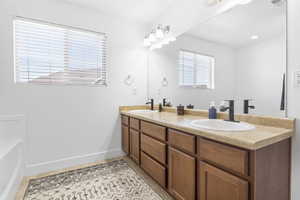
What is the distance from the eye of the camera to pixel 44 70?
2049mm

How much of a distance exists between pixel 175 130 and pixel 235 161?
0.55 m

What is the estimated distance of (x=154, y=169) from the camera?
163 cm

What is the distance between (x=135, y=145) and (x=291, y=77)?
175cm

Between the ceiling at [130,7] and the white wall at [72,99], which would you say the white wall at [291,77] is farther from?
the white wall at [72,99]

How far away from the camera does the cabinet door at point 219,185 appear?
86 centimetres

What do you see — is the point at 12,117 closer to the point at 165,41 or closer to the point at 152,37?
the point at 152,37

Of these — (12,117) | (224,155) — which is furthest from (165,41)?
(12,117)

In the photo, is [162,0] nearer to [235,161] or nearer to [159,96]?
[159,96]

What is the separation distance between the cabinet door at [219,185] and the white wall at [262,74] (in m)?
0.68

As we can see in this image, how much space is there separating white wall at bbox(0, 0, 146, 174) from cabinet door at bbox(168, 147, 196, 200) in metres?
1.38

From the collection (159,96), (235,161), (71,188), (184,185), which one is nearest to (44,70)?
(71,188)

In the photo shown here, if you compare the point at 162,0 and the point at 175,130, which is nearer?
the point at 175,130

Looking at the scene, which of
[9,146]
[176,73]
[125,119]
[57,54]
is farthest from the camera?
[125,119]

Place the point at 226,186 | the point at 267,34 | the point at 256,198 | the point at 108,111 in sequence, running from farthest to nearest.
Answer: the point at 108,111
the point at 267,34
the point at 226,186
the point at 256,198
